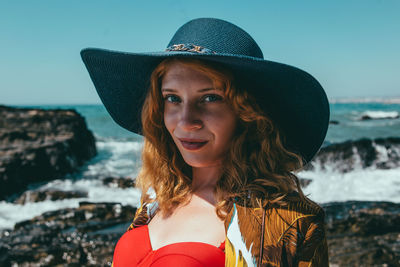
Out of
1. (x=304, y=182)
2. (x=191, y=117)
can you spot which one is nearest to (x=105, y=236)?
(x=191, y=117)

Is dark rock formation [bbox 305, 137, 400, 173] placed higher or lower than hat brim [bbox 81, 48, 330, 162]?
lower

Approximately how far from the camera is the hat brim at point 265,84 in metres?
1.43

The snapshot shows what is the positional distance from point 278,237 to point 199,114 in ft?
2.20

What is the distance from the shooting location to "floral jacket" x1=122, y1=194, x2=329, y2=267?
1.32m

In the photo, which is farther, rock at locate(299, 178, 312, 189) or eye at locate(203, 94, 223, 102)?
rock at locate(299, 178, 312, 189)

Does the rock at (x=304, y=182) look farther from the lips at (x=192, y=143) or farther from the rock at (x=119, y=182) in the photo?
the lips at (x=192, y=143)

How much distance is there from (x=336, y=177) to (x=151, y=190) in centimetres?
1001

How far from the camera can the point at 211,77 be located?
150 centimetres

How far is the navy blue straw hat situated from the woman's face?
0.40ft

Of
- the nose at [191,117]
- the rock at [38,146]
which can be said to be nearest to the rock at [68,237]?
the nose at [191,117]

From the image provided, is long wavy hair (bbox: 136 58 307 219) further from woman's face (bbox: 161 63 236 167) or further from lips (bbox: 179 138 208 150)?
lips (bbox: 179 138 208 150)

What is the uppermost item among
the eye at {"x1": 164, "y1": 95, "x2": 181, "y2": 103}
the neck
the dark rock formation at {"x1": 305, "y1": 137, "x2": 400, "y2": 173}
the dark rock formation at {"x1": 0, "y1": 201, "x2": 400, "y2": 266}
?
the eye at {"x1": 164, "y1": 95, "x2": 181, "y2": 103}

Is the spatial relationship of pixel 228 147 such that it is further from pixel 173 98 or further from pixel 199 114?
pixel 173 98

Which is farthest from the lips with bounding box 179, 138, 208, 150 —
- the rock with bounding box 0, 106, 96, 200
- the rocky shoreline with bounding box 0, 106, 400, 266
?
the rock with bounding box 0, 106, 96, 200
